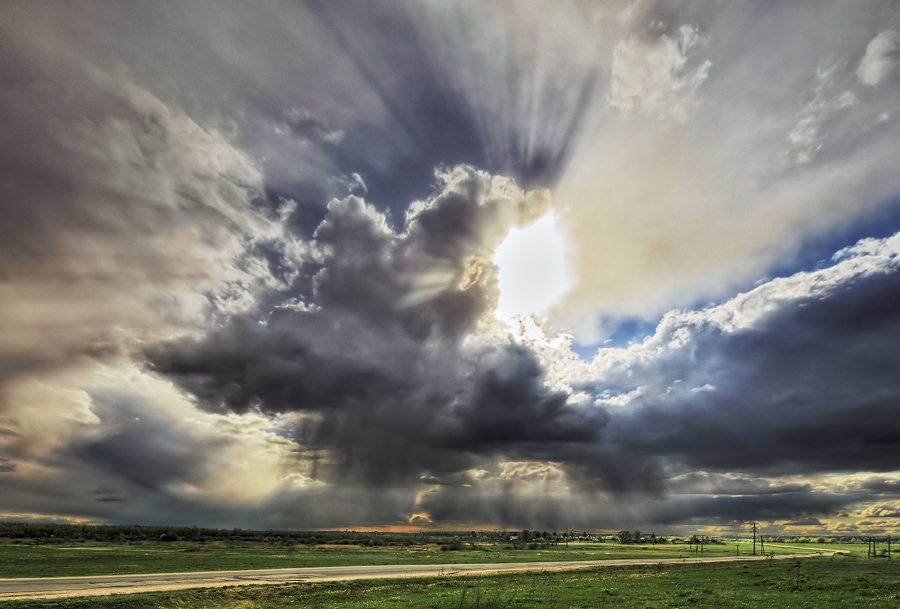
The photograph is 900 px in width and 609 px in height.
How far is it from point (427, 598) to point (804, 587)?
37244mm

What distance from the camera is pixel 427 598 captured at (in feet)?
125

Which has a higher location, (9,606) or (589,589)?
(9,606)

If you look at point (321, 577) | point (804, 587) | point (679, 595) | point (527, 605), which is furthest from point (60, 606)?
point (804, 587)

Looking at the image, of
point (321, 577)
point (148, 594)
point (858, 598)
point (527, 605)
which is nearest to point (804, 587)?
point (858, 598)

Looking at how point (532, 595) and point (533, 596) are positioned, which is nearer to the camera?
point (533, 596)

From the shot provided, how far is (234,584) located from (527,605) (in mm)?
33441

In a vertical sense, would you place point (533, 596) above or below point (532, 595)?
above

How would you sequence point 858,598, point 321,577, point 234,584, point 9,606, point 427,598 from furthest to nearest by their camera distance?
point 321,577, point 234,584, point 427,598, point 858,598, point 9,606

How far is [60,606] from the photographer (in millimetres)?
32625

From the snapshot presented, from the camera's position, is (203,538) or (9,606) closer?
(9,606)

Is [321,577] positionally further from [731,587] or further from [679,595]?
[731,587]

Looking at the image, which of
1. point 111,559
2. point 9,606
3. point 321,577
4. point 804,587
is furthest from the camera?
point 111,559

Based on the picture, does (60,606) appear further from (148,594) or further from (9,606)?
(148,594)

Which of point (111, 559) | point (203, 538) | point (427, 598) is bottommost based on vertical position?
point (203, 538)
